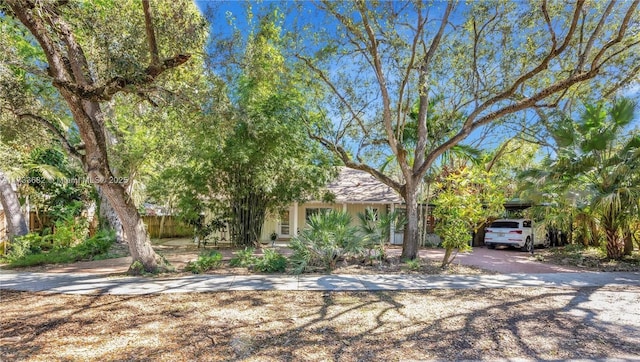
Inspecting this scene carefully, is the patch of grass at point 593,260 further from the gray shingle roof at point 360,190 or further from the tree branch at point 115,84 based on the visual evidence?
the tree branch at point 115,84

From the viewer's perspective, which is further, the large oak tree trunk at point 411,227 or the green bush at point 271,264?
the large oak tree trunk at point 411,227

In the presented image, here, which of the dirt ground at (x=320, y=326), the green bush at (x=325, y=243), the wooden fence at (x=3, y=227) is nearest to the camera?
the dirt ground at (x=320, y=326)

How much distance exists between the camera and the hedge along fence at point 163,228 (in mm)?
22781

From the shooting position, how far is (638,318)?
558 cm

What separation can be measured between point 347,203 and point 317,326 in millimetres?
14232

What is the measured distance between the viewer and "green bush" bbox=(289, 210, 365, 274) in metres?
9.38

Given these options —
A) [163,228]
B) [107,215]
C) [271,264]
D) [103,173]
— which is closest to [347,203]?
[271,264]

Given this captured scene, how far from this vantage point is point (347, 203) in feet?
62.7

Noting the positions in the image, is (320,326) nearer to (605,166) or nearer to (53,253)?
(53,253)

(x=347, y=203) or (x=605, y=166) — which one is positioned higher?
(x=605, y=166)

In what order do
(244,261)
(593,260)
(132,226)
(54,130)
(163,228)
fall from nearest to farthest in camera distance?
(54,130)
(132,226)
(244,261)
(593,260)
(163,228)

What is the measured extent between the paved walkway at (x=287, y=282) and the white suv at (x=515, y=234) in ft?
22.9

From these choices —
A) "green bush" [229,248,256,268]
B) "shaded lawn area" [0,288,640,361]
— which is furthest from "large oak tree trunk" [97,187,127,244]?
"shaded lawn area" [0,288,640,361]

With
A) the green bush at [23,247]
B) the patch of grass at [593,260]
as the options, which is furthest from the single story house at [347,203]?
the green bush at [23,247]
